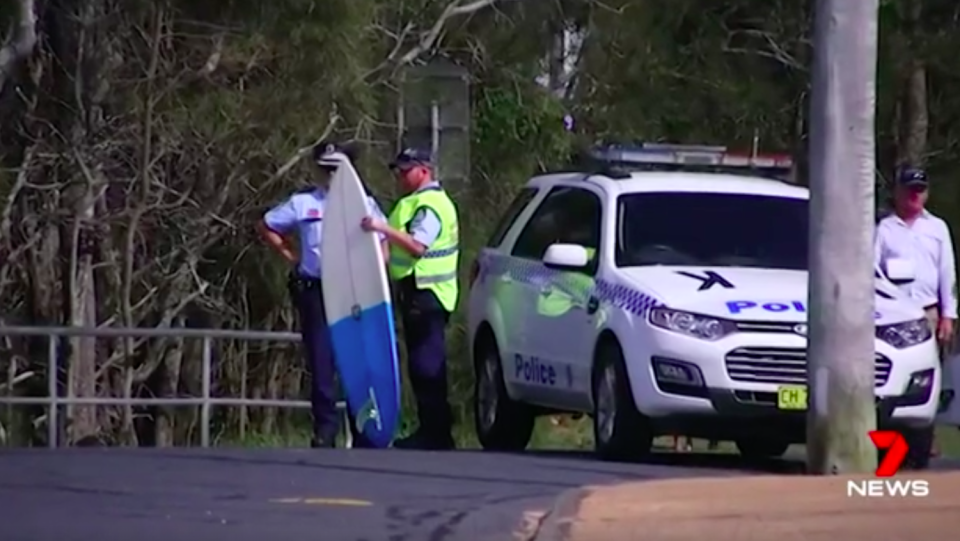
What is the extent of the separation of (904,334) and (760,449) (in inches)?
75.0

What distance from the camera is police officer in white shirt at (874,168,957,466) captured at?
45.2 feet

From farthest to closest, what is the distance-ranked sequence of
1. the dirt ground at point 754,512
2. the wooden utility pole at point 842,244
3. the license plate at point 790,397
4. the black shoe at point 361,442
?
1. the black shoe at point 361,442
2. the license plate at point 790,397
3. the wooden utility pole at point 842,244
4. the dirt ground at point 754,512

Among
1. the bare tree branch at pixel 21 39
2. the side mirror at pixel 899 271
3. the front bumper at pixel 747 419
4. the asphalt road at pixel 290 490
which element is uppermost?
the bare tree branch at pixel 21 39

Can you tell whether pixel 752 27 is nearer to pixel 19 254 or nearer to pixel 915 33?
pixel 915 33

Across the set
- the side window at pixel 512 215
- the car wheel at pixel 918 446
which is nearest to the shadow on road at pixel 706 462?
the car wheel at pixel 918 446

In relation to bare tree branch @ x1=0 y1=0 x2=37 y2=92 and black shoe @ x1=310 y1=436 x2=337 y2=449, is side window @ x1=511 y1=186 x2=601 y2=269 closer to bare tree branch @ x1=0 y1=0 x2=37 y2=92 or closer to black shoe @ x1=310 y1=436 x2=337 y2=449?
black shoe @ x1=310 y1=436 x2=337 y2=449

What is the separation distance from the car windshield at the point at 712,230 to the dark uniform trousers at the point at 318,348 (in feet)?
6.05

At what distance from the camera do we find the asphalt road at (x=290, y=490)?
33.1 ft

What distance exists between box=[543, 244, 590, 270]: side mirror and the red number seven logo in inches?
82.5

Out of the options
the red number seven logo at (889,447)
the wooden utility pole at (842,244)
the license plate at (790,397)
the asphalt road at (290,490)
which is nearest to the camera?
the asphalt road at (290,490)

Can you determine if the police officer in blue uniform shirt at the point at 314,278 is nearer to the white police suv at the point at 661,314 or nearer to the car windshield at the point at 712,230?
the white police suv at the point at 661,314

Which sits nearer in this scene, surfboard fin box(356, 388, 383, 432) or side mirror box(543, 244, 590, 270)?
side mirror box(543, 244, 590, 270)

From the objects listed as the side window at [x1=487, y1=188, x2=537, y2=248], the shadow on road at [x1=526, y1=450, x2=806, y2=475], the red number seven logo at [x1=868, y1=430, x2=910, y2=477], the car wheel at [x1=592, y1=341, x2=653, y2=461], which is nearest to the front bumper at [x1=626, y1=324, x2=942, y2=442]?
the car wheel at [x1=592, y1=341, x2=653, y2=461]

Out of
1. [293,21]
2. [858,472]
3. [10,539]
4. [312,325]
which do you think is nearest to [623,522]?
[858,472]
